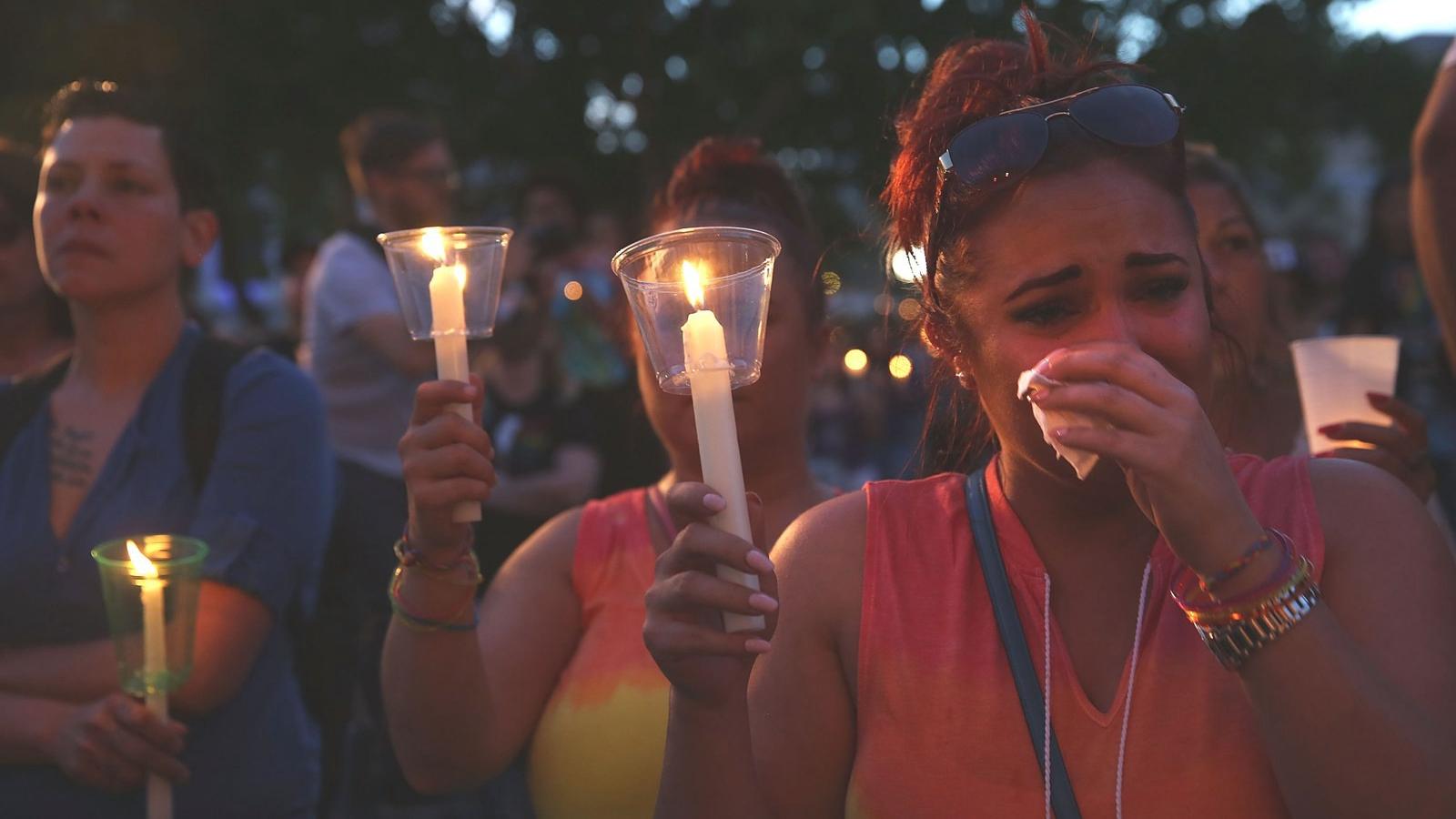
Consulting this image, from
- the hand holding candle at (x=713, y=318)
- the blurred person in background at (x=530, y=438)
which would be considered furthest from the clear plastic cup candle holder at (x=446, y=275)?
the blurred person in background at (x=530, y=438)

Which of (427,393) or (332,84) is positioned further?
(332,84)

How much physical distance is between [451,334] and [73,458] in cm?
166

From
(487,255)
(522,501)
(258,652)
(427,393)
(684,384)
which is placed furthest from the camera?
(522,501)

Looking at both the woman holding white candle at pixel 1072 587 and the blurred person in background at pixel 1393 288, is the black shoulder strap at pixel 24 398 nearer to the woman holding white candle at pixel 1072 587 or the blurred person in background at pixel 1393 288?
the woman holding white candle at pixel 1072 587

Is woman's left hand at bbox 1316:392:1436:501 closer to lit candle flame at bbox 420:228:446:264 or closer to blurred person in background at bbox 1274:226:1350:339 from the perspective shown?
lit candle flame at bbox 420:228:446:264

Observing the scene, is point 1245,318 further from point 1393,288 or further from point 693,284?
point 1393,288

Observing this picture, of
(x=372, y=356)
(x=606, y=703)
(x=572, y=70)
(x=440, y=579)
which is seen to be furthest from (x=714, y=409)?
(x=572, y=70)

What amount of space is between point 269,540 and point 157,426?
1.42 feet

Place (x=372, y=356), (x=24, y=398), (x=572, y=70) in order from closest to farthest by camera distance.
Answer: (x=24, y=398) → (x=372, y=356) → (x=572, y=70)

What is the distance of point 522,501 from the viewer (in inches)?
234

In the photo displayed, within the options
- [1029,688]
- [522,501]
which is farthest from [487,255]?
[522,501]

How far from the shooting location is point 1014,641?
2092 mm

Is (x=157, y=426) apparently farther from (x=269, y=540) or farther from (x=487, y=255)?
(x=487, y=255)

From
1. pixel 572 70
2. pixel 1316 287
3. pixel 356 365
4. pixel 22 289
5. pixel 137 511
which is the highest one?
pixel 572 70
